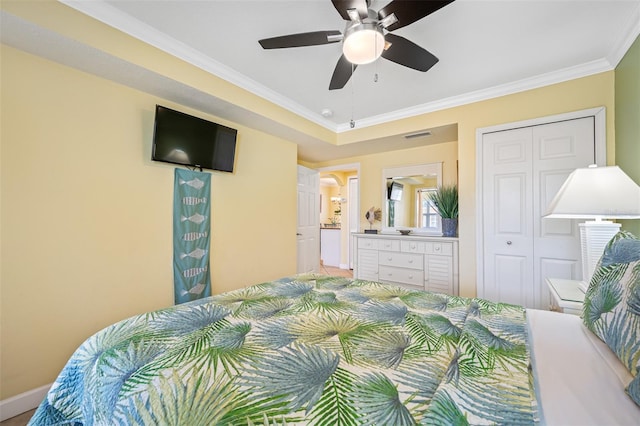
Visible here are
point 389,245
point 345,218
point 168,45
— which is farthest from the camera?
point 345,218

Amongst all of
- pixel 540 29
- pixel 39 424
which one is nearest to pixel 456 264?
pixel 540 29

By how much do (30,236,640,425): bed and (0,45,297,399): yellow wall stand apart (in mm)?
1066

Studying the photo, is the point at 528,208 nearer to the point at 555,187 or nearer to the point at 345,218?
the point at 555,187

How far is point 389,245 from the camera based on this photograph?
3.60 meters

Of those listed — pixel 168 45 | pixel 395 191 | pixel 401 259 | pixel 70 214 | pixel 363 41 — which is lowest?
pixel 401 259

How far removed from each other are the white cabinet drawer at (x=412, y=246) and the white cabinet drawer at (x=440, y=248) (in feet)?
0.22

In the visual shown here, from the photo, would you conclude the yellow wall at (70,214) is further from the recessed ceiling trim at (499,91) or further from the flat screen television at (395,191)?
the flat screen television at (395,191)

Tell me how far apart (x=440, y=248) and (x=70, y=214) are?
353 cm

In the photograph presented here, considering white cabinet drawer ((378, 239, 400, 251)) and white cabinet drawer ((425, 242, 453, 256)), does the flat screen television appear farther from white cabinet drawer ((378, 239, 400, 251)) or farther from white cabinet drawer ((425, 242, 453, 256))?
white cabinet drawer ((425, 242, 453, 256))

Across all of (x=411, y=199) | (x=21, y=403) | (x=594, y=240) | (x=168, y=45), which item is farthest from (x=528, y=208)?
(x=21, y=403)

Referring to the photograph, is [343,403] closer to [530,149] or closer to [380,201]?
[530,149]

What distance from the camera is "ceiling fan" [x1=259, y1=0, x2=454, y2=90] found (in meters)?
1.38

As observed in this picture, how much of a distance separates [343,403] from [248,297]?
98 centimetres

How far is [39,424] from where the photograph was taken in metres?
1.04
